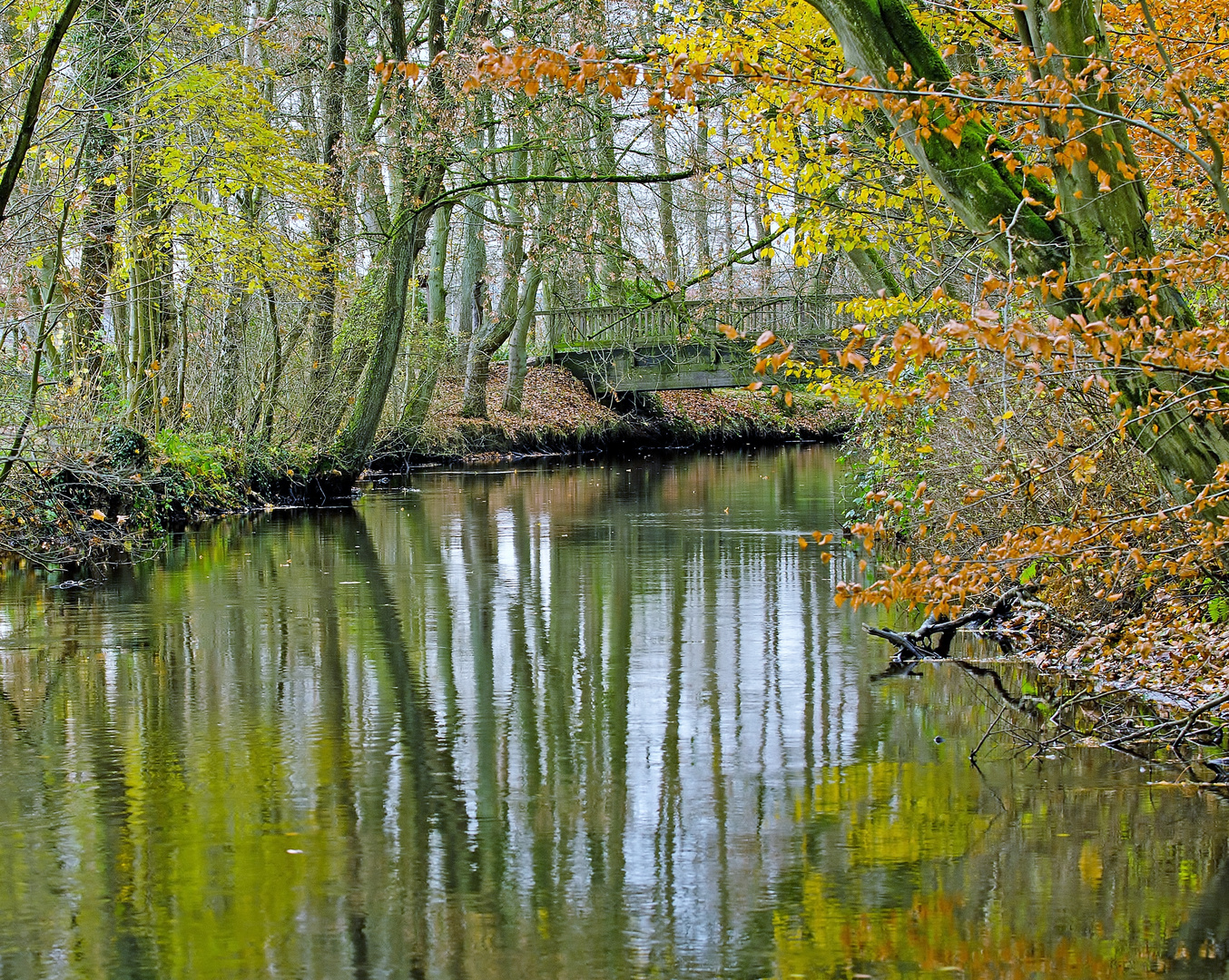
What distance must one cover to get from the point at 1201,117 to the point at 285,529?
1490 cm

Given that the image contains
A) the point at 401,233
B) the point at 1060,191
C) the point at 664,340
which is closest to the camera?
the point at 1060,191

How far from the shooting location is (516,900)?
18.0ft

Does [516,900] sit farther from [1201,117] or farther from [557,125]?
[557,125]

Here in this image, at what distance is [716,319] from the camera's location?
22.9 meters

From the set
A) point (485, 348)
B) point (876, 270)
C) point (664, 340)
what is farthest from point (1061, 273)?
point (485, 348)

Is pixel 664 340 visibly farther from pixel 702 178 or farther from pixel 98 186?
pixel 702 178

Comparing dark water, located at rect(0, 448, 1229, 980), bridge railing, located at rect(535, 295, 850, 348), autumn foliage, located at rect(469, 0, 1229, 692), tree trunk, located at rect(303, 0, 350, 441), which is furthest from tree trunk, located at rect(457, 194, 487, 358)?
autumn foliage, located at rect(469, 0, 1229, 692)

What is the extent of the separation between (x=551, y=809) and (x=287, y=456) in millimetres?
17033

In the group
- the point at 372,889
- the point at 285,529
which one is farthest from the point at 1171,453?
the point at 285,529

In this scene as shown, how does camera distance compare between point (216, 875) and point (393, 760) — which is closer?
point (216, 875)

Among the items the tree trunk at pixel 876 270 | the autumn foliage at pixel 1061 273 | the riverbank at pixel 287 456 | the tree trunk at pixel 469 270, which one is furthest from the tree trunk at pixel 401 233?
the tree trunk at pixel 469 270

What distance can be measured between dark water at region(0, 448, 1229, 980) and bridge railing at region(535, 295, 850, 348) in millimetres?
11305

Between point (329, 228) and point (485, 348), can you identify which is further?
point (485, 348)

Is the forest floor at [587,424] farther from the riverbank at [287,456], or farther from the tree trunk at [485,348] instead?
the tree trunk at [485,348]
